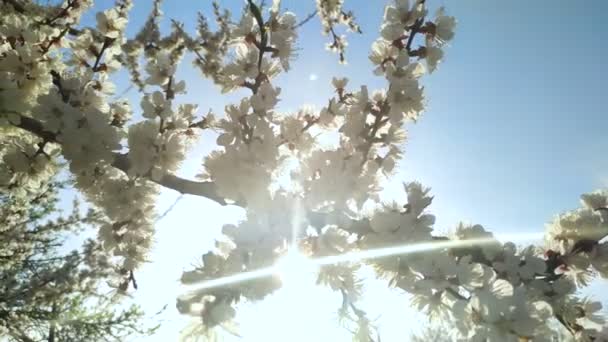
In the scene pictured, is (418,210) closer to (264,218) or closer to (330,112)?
(264,218)

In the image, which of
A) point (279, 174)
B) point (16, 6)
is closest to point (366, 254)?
point (279, 174)

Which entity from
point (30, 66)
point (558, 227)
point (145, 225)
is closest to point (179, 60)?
point (30, 66)

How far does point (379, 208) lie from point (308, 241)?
387 mm

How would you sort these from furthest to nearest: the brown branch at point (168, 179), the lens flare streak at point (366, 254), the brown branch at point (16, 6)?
1. the brown branch at point (16, 6)
2. the brown branch at point (168, 179)
3. the lens flare streak at point (366, 254)

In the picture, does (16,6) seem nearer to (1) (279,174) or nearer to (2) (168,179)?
(2) (168,179)

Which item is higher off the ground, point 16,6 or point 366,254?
point 16,6

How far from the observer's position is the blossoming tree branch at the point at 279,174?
170 centimetres

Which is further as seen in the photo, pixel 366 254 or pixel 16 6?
pixel 16 6

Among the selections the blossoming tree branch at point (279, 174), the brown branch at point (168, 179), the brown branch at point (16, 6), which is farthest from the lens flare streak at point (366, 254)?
the brown branch at point (16, 6)

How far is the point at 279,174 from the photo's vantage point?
262 centimetres

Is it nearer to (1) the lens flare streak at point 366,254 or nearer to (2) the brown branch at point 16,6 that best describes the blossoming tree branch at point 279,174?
(1) the lens flare streak at point 366,254

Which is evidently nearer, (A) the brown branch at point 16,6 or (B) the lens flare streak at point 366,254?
(B) the lens flare streak at point 366,254

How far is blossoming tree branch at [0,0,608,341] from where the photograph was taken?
66.9 inches

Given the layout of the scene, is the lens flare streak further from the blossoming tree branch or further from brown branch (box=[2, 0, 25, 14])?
brown branch (box=[2, 0, 25, 14])
